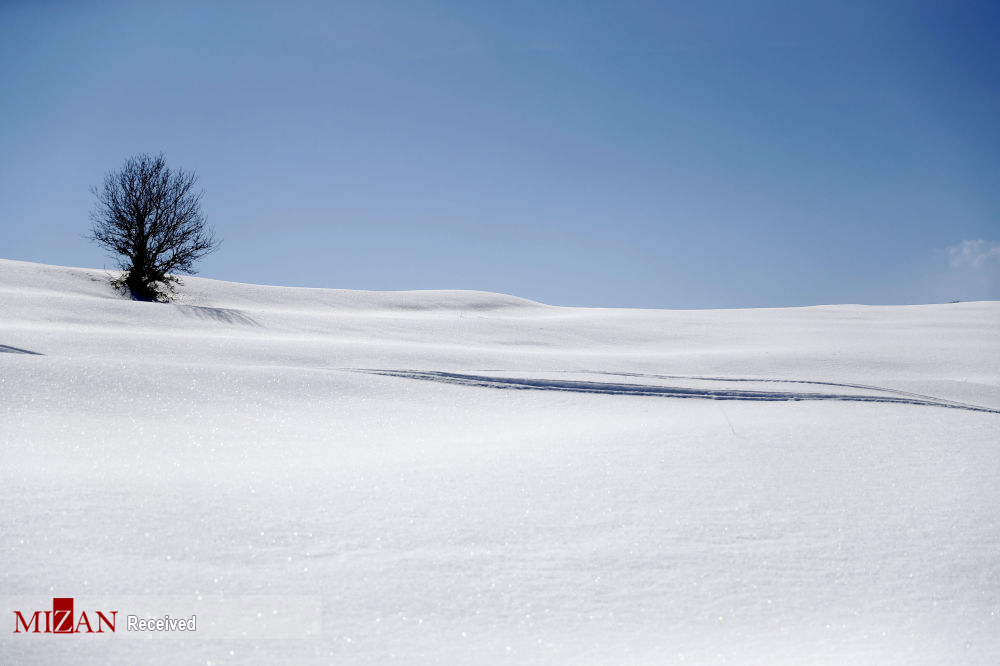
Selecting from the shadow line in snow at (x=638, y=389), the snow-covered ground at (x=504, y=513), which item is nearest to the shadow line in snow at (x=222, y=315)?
the snow-covered ground at (x=504, y=513)

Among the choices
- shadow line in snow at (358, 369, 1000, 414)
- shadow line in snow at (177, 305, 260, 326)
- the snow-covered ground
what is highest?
shadow line in snow at (177, 305, 260, 326)

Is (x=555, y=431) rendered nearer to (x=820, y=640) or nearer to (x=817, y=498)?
(x=817, y=498)

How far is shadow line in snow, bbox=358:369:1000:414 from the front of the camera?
11.9 ft

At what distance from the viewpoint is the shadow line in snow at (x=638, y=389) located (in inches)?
143

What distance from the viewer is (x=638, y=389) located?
12.6 feet

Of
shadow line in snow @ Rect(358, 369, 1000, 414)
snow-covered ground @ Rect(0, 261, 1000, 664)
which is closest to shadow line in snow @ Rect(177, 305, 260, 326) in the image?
snow-covered ground @ Rect(0, 261, 1000, 664)

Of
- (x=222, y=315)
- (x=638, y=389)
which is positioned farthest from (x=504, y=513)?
(x=222, y=315)

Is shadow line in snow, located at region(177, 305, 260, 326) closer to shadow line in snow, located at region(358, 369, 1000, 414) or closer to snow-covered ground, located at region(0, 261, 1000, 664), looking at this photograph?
snow-covered ground, located at region(0, 261, 1000, 664)

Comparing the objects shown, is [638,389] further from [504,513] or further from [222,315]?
[222,315]

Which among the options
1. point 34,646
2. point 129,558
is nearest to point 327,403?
point 129,558

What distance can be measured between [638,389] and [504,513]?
217 cm

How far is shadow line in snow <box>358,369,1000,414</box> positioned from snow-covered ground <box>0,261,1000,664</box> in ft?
0.10

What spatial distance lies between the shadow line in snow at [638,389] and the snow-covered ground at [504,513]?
0.10ft

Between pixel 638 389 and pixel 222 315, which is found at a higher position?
pixel 222 315
